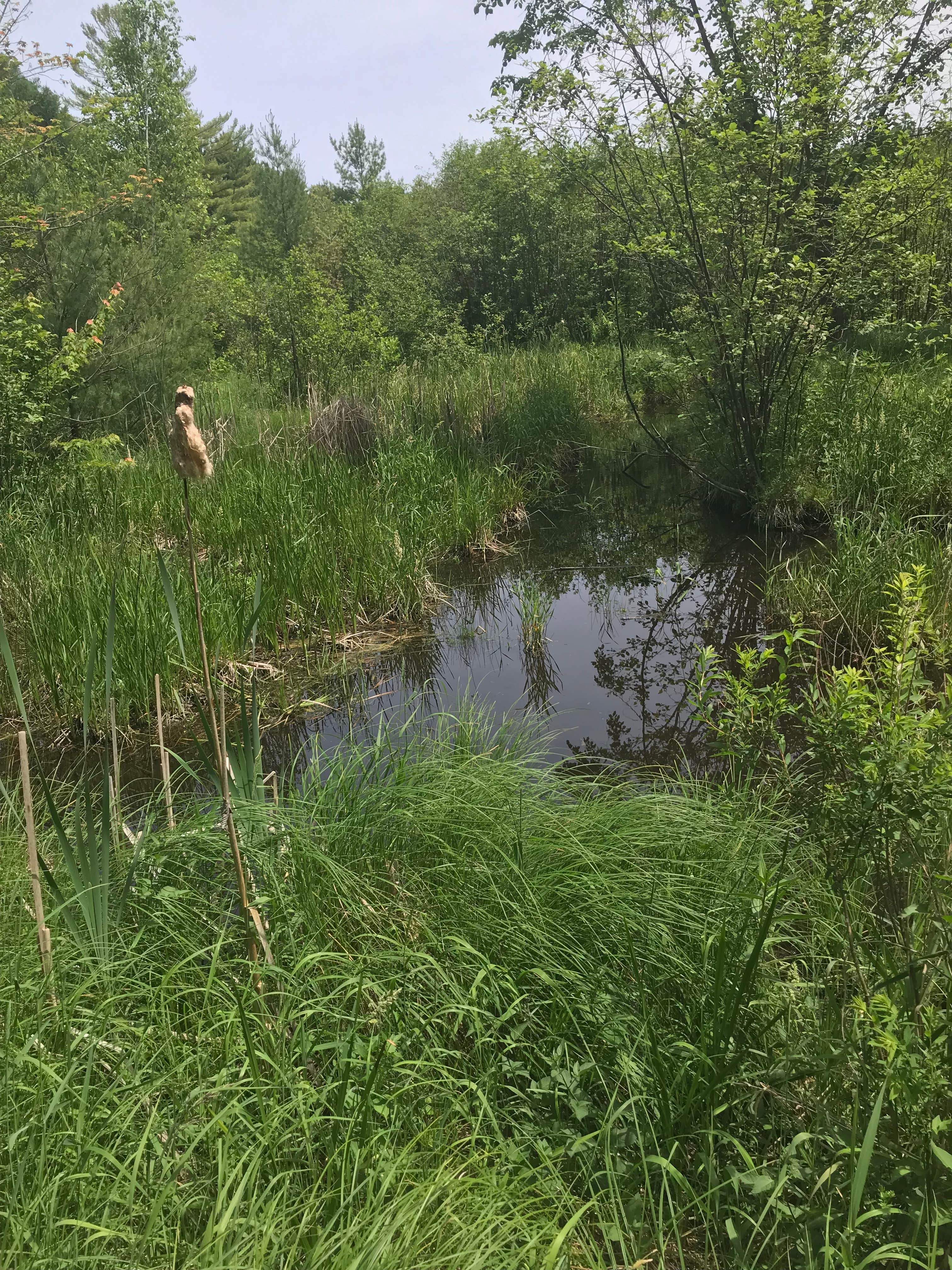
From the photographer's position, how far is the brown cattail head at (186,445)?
1198 millimetres

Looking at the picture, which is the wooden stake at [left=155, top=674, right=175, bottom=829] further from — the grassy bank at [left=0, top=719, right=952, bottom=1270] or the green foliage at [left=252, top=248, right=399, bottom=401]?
the green foliage at [left=252, top=248, right=399, bottom=401]

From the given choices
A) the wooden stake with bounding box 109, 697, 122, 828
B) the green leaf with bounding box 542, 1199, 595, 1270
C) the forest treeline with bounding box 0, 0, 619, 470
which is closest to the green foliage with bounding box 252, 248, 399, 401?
the forest treeline with bounding box 0, 0, 619, 470

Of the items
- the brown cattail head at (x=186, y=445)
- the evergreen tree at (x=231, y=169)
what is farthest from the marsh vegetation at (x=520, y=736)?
the evergreen tree at (x=231, y=169)

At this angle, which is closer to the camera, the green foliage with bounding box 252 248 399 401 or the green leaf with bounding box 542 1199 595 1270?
the green leaf with bounding box 542 1199 595 1270

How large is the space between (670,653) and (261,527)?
9.66ft

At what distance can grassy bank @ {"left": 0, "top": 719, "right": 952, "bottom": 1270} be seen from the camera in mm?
1225

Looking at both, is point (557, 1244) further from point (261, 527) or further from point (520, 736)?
point (261, 527)

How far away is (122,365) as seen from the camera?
28.5 ft

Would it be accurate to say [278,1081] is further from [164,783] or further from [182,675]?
[182,675]

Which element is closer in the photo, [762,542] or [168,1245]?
[168,1245]

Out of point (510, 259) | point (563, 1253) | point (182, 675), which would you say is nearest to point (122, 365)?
point (182, 675)

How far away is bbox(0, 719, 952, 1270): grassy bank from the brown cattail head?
96cm

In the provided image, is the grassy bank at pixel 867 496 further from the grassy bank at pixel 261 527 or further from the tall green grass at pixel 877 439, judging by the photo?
the grassy bank at pixel 261 527

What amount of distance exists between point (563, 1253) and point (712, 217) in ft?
22.3
